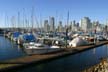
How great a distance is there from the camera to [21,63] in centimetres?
2997

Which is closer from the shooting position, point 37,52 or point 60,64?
point 60,64

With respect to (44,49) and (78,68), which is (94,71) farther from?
(44,49)

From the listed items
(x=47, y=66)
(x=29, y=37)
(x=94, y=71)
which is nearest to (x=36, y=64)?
(x=47, y=66)

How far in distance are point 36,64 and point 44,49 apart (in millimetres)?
10166

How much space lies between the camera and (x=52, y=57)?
3691cm

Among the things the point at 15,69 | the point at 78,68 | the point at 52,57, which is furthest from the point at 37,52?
the point at 15,69

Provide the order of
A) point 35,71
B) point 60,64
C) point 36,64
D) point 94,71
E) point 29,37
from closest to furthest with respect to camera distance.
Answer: point 94,71 < point 35,71 < point 36,64 < point 60,64 < point 29,37

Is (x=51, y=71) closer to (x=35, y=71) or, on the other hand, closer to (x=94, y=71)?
(x=35, y=71)

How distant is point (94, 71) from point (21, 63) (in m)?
8.49

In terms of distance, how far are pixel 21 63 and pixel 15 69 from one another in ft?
8.26

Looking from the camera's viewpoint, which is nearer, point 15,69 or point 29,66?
point 15,69

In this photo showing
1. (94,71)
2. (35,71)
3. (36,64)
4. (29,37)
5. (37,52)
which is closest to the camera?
(94,71)

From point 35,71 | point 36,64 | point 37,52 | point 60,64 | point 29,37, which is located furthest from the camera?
point 29,37

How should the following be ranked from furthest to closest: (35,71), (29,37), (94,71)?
(29,37) < (35,71) < (94,71)
